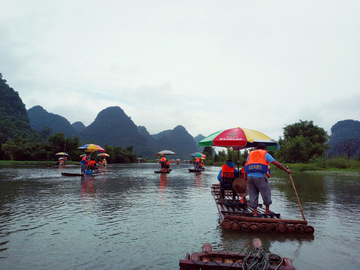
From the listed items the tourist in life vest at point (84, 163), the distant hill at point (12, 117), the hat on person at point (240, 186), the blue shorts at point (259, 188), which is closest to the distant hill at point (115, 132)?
the distant hill at point (12, 117)

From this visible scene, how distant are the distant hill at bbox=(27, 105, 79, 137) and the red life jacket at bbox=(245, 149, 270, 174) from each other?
144 metres

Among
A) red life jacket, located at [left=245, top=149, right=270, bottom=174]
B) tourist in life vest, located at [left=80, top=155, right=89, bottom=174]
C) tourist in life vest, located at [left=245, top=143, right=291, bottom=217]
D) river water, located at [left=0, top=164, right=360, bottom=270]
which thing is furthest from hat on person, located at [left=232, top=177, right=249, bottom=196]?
tourist in life vest, located at [left=80, top=155, right=89, bottom=174]

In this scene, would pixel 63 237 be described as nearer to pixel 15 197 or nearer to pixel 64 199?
pixel 64 199

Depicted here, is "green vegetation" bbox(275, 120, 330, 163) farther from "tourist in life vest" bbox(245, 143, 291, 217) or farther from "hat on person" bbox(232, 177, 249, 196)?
"tourist in life vest" bbox(245, 143, 291, 217)

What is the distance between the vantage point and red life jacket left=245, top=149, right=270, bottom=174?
6.52 metres

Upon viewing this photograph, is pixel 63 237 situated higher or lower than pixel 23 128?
lower

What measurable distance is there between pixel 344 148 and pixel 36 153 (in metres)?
71.7

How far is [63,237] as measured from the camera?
18.1 feet

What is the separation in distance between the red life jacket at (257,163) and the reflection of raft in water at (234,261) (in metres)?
2.76

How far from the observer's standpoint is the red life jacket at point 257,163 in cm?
652

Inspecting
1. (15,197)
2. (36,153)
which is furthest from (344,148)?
(15,197)

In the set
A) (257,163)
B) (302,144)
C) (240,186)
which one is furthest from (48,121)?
(257,163)

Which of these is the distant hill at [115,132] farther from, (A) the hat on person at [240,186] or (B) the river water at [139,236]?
(A) the hat on person at [240,186]

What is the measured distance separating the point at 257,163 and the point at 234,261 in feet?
10.0
